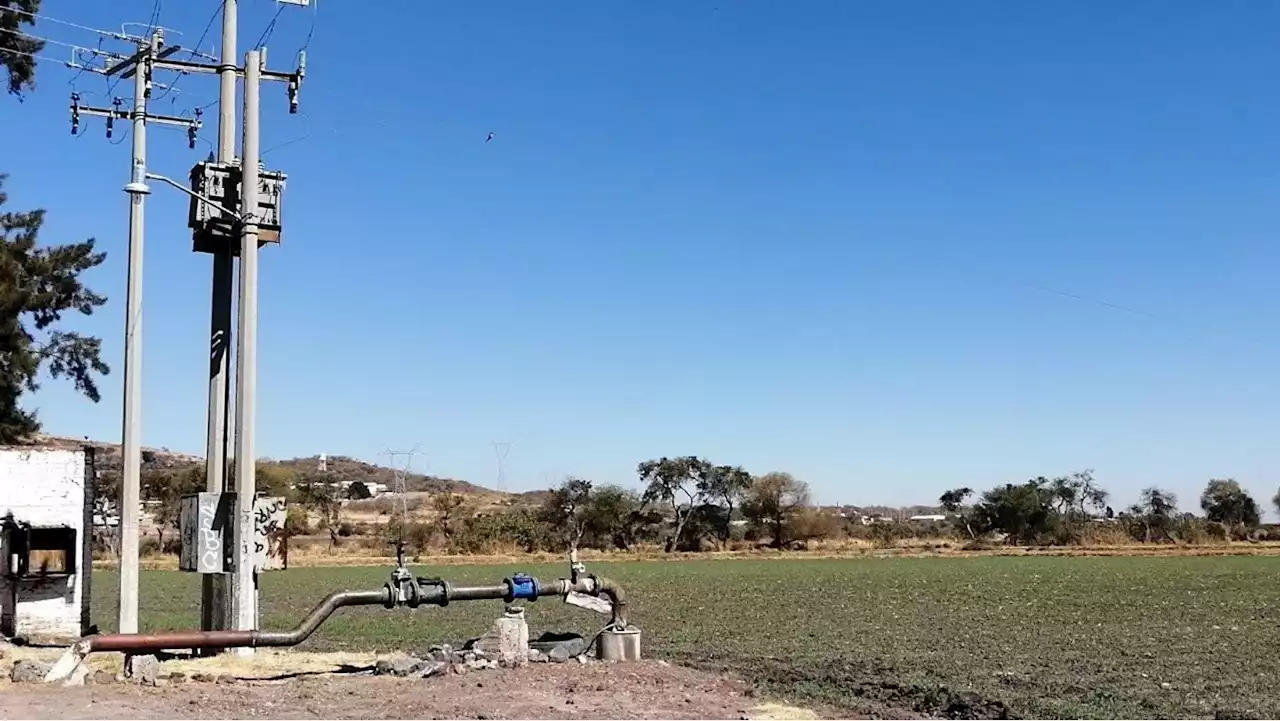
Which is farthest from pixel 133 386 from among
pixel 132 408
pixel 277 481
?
pixel 277 481

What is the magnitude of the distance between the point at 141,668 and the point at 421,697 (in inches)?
142

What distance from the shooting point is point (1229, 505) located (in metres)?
131

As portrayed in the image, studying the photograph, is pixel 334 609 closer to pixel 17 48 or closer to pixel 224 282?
pixel 224 282

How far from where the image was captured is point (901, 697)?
13.8 m

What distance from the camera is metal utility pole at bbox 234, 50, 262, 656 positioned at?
15164 mm

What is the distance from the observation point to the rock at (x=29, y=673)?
1257cm

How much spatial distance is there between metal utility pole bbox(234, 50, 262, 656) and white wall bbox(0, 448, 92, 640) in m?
4.56

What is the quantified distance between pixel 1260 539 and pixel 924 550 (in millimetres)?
28112

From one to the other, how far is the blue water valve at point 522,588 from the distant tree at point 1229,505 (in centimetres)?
12875

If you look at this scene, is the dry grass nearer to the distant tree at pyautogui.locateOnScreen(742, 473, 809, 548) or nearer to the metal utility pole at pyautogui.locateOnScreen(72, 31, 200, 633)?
the distant tree at pyautogui.locateOnScreen(742, 473, 809, 548)

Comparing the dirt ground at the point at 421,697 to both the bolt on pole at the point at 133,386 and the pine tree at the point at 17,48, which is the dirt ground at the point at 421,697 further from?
the pine tree at the point at 17,48

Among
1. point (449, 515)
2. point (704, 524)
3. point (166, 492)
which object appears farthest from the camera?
point (704, 524)

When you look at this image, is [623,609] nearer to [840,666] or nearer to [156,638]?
[840,666]

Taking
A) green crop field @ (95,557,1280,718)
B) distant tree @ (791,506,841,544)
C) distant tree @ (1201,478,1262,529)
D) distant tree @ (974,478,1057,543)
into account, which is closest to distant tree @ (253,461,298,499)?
green crop field @ (95,557,1280,718)
